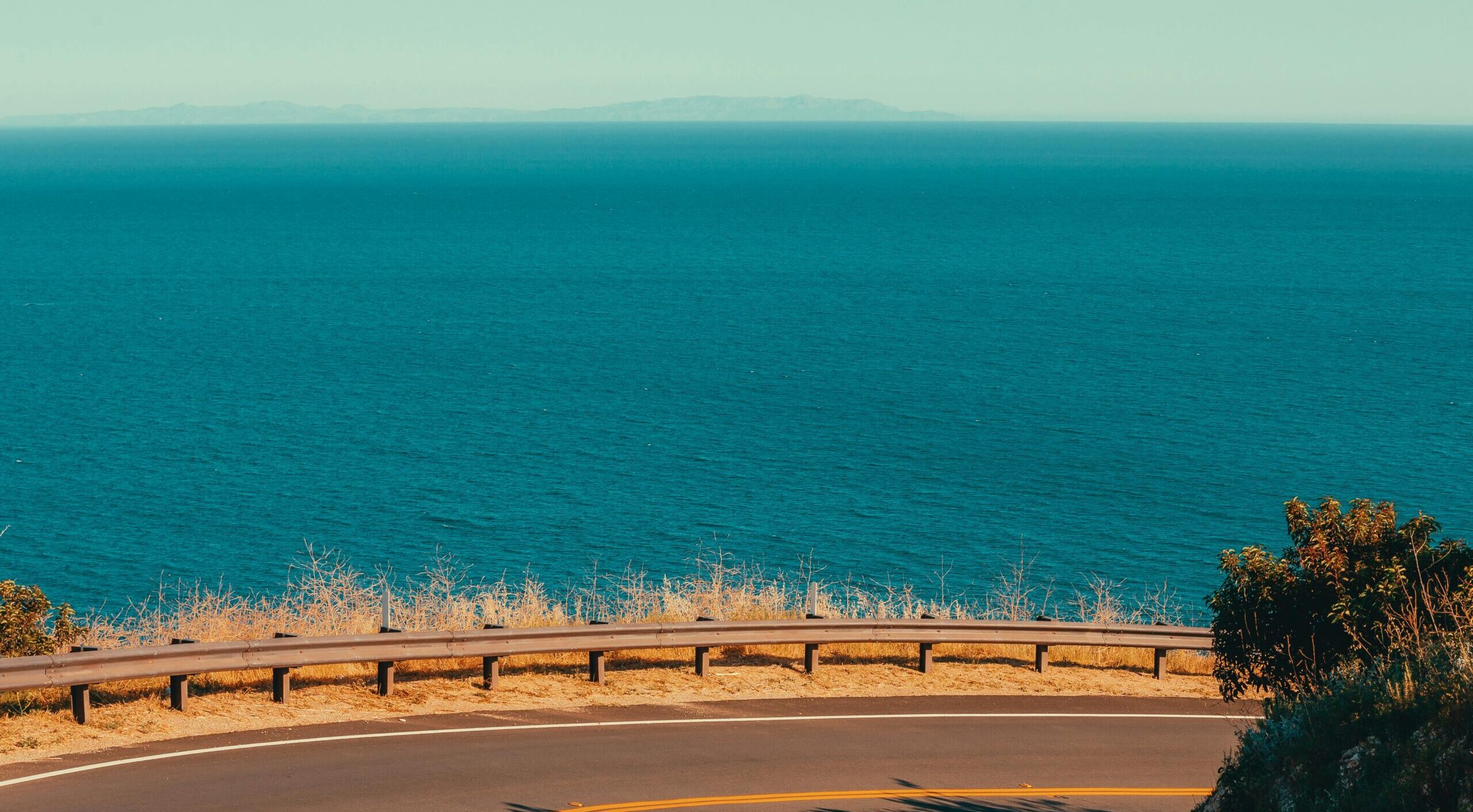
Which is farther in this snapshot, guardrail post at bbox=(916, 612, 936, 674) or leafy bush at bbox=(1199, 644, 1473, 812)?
guardrail post at bbox=(916, 612, 936, 674)

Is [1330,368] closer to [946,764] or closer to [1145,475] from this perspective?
[1145,475]

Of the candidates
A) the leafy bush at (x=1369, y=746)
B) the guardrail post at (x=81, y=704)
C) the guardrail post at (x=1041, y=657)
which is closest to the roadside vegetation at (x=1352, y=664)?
the leafy bush at (x=1369, y=746)

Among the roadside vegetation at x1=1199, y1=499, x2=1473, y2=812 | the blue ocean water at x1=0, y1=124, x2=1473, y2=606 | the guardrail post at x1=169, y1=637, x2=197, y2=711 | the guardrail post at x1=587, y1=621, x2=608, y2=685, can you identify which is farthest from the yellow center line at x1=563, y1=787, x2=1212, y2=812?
the blue ocean water at x1=0, y1=124, x2=1473, y2=606

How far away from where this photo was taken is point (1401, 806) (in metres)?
8.67

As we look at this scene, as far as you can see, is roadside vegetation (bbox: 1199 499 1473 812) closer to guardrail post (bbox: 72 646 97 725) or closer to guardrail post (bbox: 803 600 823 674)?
guardrail post (bbox: 803 600 823 674)

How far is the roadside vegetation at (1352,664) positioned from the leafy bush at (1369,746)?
0.01 m

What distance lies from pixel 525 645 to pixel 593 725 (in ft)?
4.42

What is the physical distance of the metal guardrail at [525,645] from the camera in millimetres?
13609

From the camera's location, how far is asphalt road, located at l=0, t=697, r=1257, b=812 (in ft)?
39.6

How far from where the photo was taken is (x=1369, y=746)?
954 centimetres

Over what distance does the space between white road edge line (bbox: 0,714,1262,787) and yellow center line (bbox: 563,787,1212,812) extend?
2.38m

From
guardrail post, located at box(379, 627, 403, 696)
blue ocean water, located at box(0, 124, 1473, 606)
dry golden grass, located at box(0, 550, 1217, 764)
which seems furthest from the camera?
blue ocean water, located at box(0, 124, 1473, 606)

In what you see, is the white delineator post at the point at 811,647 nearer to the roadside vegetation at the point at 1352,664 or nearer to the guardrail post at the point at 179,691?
the roadside vegetation at the point at 1352,664

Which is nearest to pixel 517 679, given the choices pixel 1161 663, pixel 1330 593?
pixel 1161 663
